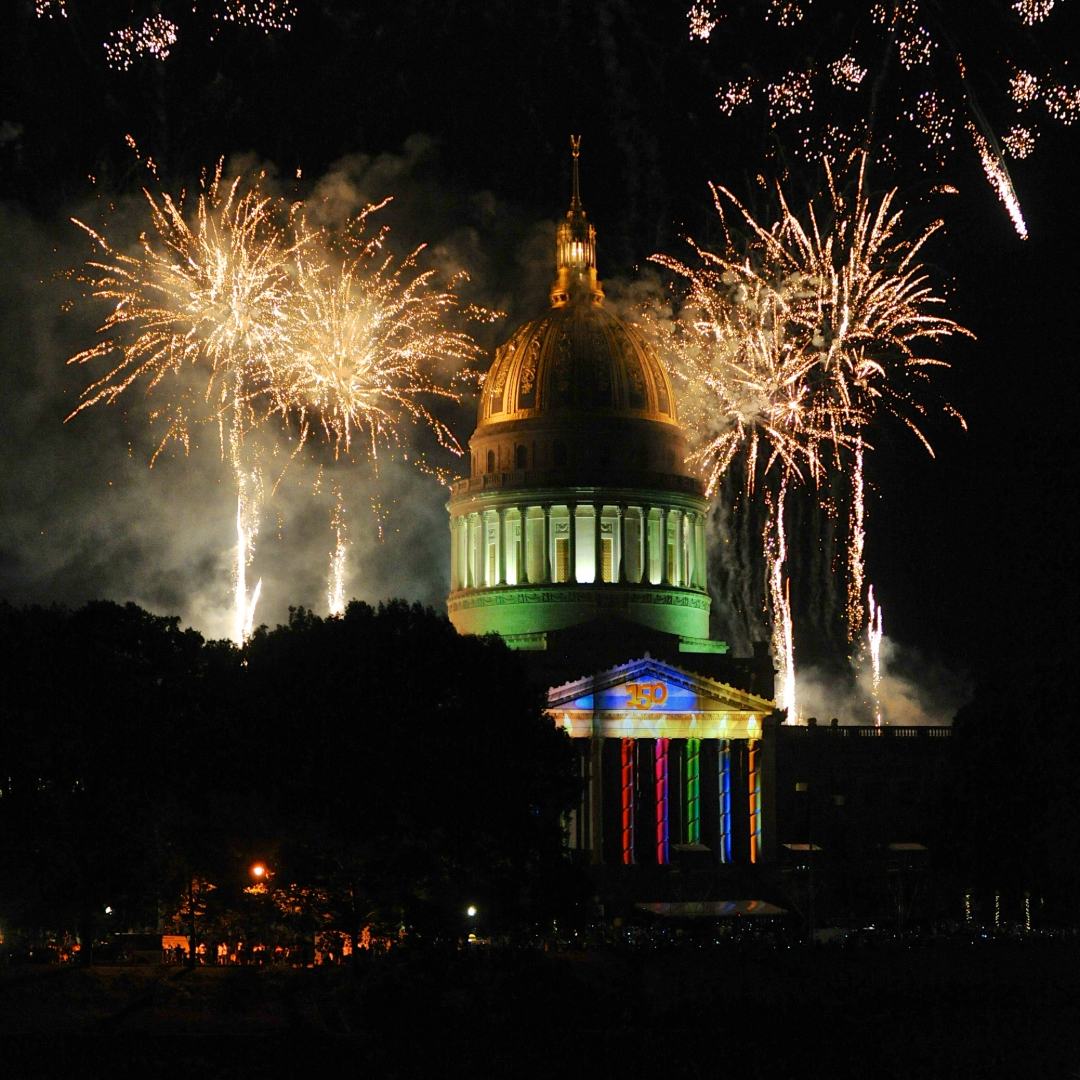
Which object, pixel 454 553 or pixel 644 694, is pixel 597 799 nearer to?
pixel 644 694

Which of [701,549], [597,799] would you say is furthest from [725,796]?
[701,549]

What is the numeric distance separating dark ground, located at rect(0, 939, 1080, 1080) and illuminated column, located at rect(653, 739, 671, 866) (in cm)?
3613

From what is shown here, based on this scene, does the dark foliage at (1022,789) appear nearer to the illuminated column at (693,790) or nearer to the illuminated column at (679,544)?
the illuminated column at (693,790)

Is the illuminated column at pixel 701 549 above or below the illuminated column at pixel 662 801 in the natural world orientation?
above

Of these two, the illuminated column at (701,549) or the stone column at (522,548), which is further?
the illuminated column at (701,549)

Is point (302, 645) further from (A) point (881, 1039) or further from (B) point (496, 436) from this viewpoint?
(B) point (496, 436)

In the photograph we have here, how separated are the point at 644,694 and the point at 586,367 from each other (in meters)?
25.0

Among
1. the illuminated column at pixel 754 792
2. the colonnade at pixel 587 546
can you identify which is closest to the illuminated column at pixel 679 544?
the colonnade at pixel 587 546

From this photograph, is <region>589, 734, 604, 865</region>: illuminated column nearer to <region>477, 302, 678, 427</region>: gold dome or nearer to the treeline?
the treeline

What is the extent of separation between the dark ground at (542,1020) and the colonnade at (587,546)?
5673 centimetres

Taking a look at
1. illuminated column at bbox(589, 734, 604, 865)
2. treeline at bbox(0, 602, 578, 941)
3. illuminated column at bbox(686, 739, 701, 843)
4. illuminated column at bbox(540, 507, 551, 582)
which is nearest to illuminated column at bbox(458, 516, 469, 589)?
illuminated column at bbox(540, 507, 551, 582)

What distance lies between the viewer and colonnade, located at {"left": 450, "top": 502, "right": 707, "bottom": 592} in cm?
13325

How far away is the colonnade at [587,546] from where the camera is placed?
133 meters

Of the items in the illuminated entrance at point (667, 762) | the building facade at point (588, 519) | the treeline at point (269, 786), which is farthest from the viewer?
the building facade at point (588, 519)
